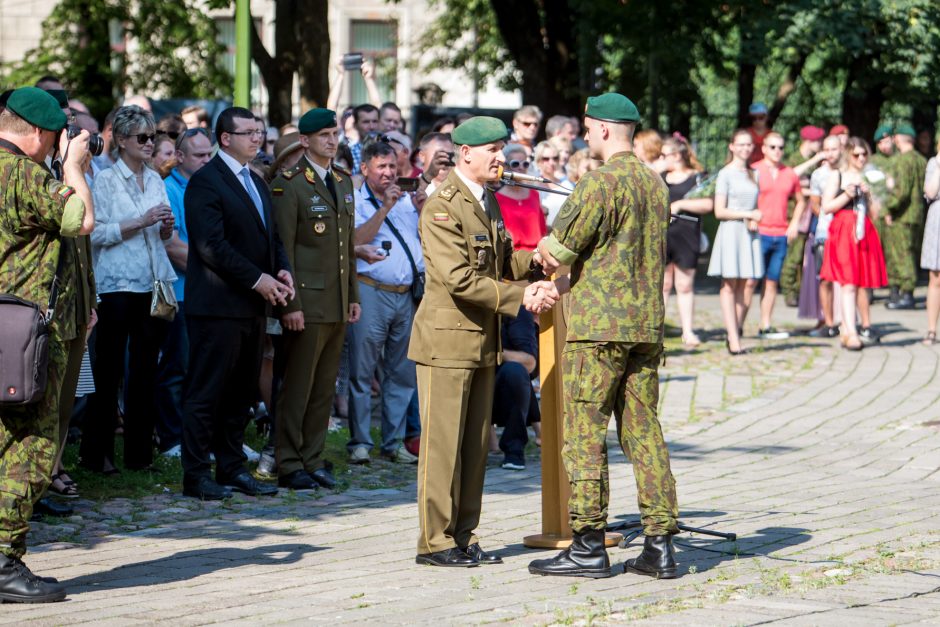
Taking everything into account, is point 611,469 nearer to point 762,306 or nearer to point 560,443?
point 560,443

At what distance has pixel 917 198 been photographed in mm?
18266

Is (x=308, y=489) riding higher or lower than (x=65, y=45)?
lower

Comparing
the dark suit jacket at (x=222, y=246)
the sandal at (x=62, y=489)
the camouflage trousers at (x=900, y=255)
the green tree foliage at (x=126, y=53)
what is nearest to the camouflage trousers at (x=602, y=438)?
the dark suit jacket at (x=222, y=246)

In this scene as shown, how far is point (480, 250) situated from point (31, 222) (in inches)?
77.0

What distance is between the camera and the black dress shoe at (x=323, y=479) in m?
8.94

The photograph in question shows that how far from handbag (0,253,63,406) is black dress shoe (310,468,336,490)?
3.12 metres

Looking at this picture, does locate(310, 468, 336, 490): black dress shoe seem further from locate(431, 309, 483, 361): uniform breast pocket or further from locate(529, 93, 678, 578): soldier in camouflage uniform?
locate(529, 93, 678, 578): soldier in camouflage uniform

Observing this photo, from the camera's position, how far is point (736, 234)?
1487cm

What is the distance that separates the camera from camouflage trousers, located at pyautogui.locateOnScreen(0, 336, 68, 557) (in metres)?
6.05

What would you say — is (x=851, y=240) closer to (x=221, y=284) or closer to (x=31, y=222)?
(x=221, y=284)

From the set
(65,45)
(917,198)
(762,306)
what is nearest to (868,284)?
(762,306)

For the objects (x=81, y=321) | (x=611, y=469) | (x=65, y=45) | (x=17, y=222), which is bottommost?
(x=611, y=469)

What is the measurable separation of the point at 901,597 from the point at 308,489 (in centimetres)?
374

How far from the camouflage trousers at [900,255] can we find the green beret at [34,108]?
1375 centimetres
